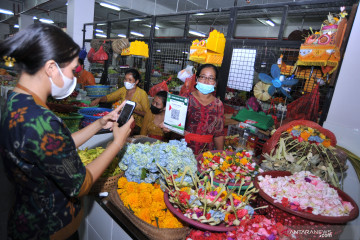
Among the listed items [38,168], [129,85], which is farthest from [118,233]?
[129,85]

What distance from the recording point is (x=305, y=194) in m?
1.35

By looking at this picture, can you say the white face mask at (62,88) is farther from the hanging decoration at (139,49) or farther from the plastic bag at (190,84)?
the hanging decoration at (139,49)

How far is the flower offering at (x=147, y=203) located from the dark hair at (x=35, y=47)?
0.98m

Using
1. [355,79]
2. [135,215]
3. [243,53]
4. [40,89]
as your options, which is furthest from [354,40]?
[40,89]

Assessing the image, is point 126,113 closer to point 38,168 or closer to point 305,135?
point 38,168

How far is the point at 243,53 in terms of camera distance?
10.7 ft

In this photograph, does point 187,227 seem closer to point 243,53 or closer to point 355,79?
point 355,79

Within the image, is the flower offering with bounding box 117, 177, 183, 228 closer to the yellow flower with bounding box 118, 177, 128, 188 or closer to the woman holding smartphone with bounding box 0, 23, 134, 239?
the yellow flower with bounding box 118, 177, 128, 188

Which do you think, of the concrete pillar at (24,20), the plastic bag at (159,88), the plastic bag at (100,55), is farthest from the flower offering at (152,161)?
the concrete pillar at (24,20)

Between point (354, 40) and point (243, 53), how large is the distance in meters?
1.35

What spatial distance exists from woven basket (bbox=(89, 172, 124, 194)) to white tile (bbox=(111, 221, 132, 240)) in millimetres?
279

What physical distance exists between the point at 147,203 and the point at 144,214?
0.10 metres

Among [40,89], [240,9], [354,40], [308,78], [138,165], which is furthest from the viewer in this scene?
[240,9]

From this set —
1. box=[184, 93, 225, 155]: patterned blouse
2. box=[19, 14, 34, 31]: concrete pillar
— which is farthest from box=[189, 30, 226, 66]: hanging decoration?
box=[19, 14, 34, 31]: concrete pillar
